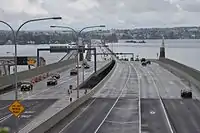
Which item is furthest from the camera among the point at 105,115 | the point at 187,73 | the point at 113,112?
the point at 187,73

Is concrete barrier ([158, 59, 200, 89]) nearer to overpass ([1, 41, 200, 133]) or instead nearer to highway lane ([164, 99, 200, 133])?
overpass ([1, 41, 200, 133])

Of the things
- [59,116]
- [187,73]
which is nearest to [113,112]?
[59,116]

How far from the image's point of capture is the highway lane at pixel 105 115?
34.8 m

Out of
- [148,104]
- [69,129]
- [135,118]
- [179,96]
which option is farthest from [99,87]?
[69,129]

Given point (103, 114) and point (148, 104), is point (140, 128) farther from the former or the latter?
point (148, 104)

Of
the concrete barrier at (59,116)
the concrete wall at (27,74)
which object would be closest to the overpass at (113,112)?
the concrete barrier at (59,116)

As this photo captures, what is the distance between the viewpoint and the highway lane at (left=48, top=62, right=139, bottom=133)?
34844 millimetres

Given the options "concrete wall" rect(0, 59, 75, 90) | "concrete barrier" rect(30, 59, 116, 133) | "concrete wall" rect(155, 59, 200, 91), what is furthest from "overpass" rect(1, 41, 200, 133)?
"concrete wall" rect(0, 59, 75, 90)

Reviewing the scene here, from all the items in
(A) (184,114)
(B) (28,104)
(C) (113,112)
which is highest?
(A) (184,114)

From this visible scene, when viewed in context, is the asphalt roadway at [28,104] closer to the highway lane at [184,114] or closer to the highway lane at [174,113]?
the highway lane at [174,113]

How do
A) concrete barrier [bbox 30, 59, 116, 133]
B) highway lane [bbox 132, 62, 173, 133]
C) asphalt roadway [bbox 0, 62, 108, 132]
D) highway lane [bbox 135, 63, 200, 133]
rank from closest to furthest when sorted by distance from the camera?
concrete barrier [bbox 30, 59, 116, 133]
highway lane [bbox 132, 62, 173, 133]
highway lane [bbox 135, 63, 200, 133]
asphalt roadway [bbox 0, 62, 108, 132]

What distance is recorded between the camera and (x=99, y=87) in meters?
71.0

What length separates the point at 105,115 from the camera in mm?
43031

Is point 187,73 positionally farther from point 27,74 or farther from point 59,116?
point 59,116
